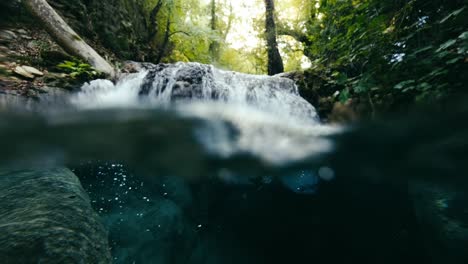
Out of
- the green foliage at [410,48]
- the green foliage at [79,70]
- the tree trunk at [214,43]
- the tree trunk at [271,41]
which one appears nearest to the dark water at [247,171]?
the green foliage at [79,70]

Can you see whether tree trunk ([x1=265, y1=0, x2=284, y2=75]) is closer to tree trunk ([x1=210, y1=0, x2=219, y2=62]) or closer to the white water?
the white water

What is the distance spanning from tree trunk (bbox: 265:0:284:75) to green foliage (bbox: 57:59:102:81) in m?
7.21

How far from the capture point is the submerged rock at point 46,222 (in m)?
2.21

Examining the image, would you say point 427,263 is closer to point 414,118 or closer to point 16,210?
point 414,118

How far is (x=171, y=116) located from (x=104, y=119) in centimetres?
116

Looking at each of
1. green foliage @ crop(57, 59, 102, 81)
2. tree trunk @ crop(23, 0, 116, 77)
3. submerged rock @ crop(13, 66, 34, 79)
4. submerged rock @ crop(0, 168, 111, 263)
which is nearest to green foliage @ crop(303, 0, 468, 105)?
submerged rock @ crop(0, 168, 111, 263)

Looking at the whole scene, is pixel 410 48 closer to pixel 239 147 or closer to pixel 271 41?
pixel 239 147

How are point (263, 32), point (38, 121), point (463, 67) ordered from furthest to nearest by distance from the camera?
point (263, 32) → point (38, 121) → point (463, 67)

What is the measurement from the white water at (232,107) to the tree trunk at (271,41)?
4.33 m

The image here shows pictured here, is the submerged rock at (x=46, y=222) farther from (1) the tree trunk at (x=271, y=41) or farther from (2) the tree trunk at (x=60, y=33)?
(1) the tree trunk at (x=271, y=41)

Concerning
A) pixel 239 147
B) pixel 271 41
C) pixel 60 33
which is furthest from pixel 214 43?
pixel 239 147

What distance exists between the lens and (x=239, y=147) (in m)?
4.42

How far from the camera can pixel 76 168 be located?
4.95 metres

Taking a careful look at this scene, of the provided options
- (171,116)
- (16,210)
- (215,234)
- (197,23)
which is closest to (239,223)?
(215,234)
